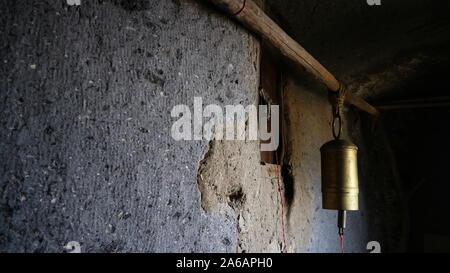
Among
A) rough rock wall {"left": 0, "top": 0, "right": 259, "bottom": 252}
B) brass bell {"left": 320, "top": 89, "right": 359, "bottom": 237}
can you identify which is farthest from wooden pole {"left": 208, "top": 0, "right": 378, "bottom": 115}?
brass bell {"left": 320, "top": 89, "right": 359, "bottom": 237}

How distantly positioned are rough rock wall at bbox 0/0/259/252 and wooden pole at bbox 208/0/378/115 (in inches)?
3.7

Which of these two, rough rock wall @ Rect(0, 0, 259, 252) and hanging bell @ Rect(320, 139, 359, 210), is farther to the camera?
hanging bell @ Rect(320, 139, 359, 210)

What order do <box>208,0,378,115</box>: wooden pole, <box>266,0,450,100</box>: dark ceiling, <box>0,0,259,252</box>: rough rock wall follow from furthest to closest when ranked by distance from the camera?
1. <box>266,0,450,100</box>: dark ceiling
2. <box>208,0,378,115</box>: wooden pole
3. <box>0,0,259,252</box>: rough rock wall

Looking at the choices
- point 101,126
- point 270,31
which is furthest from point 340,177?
point 101,126

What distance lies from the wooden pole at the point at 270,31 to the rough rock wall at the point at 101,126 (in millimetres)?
94

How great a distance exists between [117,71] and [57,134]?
0.62 feet

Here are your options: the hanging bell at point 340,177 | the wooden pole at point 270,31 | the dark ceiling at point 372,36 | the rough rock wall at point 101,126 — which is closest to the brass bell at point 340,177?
the hanging bell at point 340,177

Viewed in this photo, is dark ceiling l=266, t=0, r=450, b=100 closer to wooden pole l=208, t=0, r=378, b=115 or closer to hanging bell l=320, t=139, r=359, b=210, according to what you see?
wooden pole l=208, t=0, r=378, b=115

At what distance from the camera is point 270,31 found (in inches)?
43.0

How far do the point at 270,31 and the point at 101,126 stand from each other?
68 cm

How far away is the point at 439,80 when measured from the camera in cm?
236

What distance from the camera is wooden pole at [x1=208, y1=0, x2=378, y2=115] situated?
92cm

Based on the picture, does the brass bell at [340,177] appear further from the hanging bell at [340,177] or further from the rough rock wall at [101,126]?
the rough rock wall at [101,126]

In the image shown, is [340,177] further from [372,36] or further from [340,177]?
[372,36]
